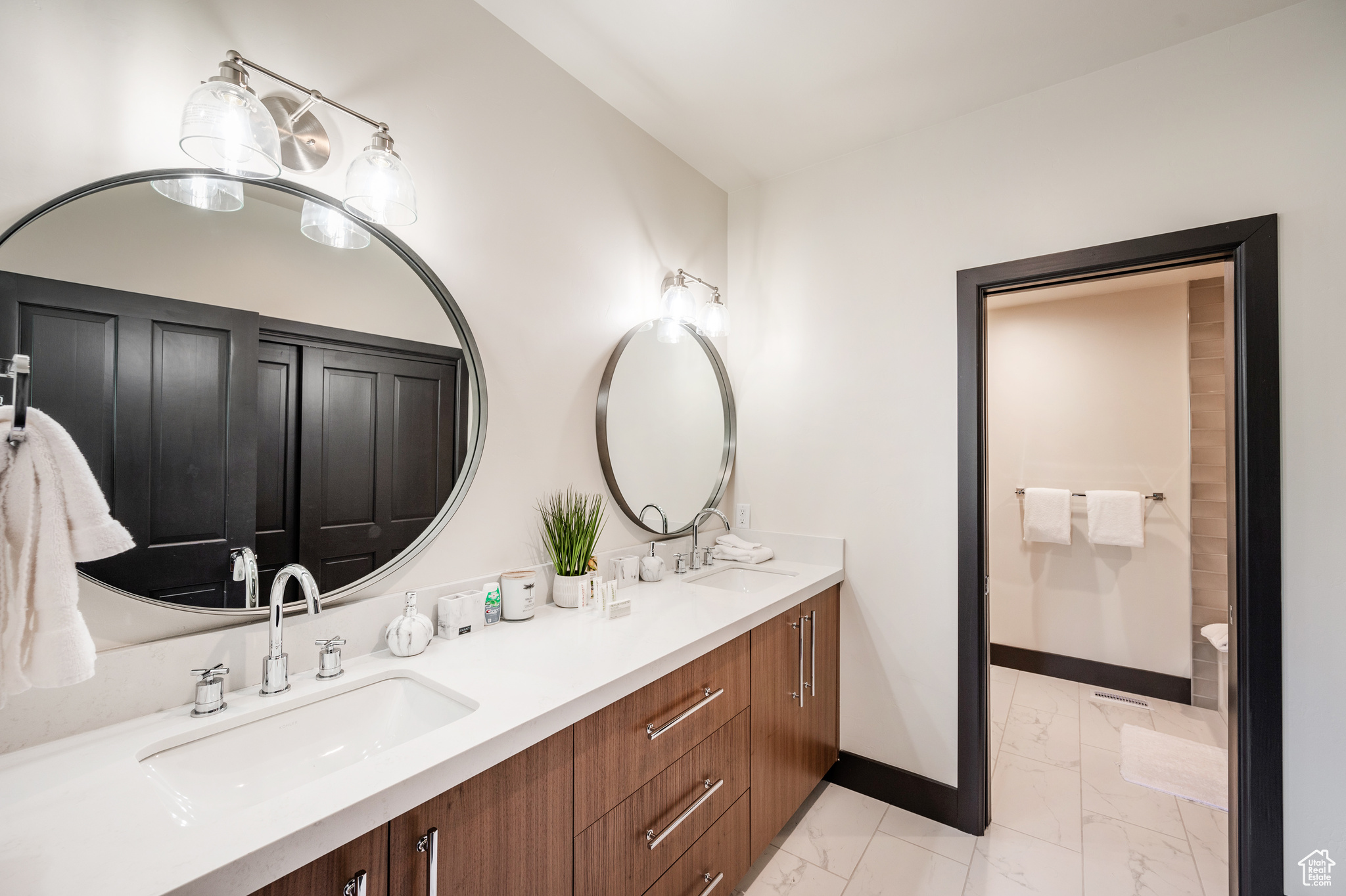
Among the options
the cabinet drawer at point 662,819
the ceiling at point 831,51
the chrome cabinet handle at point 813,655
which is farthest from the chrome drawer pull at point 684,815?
the ceiling at point 831,51

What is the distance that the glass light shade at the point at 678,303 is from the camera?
2.11 m

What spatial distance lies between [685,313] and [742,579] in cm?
109

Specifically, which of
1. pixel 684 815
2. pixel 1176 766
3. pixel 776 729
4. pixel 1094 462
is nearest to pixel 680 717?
pixel 684 815

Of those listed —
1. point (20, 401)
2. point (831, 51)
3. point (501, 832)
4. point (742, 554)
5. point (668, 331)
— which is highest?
point (831, 51)

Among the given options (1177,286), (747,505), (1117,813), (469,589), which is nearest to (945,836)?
(1117,813)

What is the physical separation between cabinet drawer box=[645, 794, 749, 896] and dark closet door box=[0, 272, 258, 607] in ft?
3.77

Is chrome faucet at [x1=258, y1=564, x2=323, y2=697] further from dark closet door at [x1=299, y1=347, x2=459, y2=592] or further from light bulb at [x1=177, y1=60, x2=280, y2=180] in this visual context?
light bulb at [x1=177, y1=60, x2=280, y2=180]

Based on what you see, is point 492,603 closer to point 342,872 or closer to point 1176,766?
point 342,872

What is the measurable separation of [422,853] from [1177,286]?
13.5 ft

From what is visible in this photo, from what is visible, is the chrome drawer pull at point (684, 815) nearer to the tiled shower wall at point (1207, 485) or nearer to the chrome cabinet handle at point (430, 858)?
the chrome cabinet handle at point (430, 858)

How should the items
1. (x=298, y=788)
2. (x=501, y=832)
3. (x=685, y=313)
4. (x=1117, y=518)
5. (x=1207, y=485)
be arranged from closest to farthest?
(x=298, y=788), (x=501, y=832), (x=685, y=313), (x=1207, y=485), (x=1117, y=518)

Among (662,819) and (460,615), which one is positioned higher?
(460,615)

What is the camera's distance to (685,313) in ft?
6.99

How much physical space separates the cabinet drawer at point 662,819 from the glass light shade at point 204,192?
142cm
